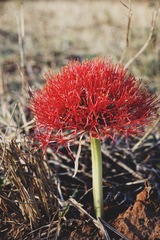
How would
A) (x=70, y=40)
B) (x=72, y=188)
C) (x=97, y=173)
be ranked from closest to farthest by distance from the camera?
(x=97, y=173) → (x=72, y=188) → (x=70, y=40)

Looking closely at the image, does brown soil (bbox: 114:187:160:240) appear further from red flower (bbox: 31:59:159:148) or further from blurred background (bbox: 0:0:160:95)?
blurred background (bbox: 0:0:160:95)

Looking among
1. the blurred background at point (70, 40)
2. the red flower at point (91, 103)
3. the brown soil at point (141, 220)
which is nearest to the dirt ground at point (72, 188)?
the brown soil at point (141, 220)

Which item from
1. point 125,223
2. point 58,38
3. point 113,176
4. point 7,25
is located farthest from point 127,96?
point 7,25

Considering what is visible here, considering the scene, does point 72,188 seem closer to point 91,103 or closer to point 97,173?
point 97,173

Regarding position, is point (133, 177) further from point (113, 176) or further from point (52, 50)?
point (52, 50)

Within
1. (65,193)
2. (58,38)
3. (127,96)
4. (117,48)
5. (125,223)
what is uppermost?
(58,38)

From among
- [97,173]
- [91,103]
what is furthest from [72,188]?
[91,103]

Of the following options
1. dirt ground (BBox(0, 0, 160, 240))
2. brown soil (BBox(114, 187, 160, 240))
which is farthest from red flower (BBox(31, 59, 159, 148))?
brown soil (BBox(114, 187, 160, 240))
